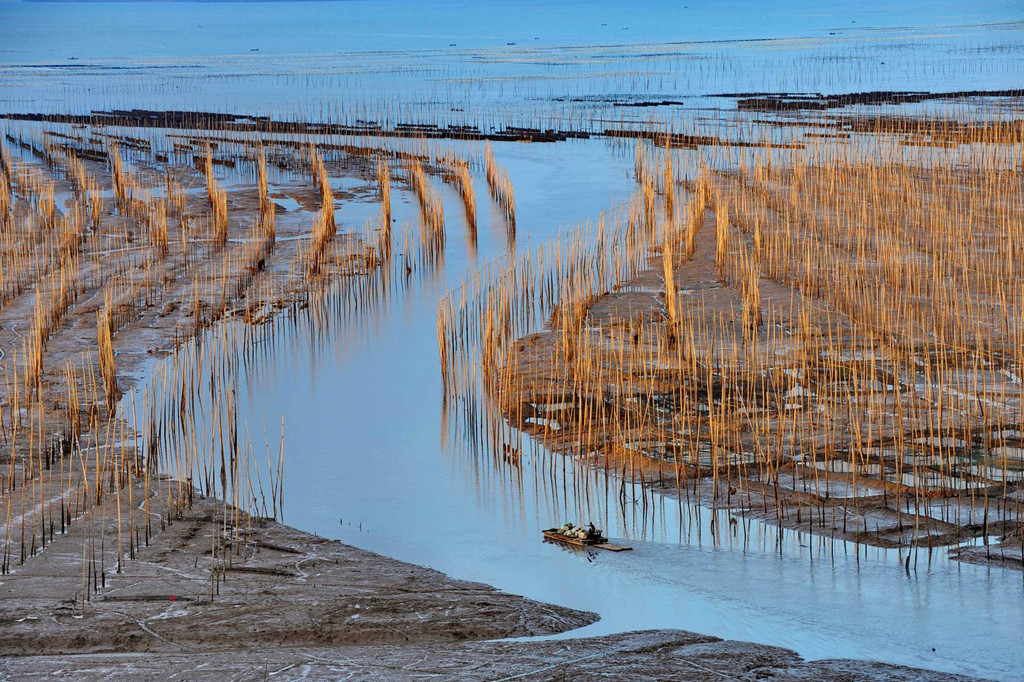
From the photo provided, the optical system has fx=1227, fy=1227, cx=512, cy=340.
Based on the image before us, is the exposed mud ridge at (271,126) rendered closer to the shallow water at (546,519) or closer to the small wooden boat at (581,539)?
the shallow water at (546,519)

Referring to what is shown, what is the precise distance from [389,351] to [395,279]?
238 centimetres

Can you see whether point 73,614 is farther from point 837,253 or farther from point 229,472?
point 837,253

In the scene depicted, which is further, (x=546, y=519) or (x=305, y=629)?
(x=546, y=519)

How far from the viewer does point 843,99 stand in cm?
2833

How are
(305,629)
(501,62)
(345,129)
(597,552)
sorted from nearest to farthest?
(305,629), (597,552), (345,129), (501,62)

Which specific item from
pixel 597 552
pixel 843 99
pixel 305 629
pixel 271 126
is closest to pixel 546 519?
pixel 597 552

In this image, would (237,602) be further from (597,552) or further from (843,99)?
(843,99)

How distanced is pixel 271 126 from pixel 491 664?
22.6 m

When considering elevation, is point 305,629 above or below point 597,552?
below

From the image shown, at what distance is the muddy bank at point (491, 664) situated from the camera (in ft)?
14.8

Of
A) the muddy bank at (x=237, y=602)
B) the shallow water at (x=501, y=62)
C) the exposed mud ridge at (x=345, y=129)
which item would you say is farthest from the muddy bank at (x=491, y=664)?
the shallow water at (x=501, y=62)

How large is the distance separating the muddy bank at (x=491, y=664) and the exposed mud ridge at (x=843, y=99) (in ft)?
76.8

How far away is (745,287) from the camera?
403 inches

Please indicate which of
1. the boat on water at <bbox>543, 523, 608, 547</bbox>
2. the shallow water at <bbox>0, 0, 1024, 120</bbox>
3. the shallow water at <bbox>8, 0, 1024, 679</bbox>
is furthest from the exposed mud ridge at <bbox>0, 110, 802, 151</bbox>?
the boat on water at <bbox>543, 523, 608, 547</bbox>
